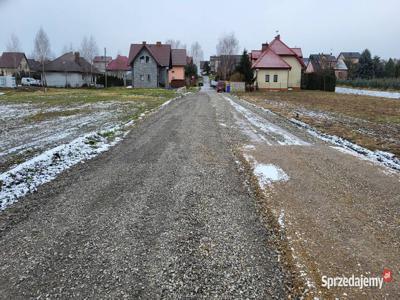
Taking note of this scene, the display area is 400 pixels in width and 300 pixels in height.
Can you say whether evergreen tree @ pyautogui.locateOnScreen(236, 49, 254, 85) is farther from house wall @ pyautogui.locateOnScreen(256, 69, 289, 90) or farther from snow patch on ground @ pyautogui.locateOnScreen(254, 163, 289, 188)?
snow patch on ground @ pyautogui.locateOnScreen(254, 163, 289, 188)

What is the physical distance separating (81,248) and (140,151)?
5327 mm

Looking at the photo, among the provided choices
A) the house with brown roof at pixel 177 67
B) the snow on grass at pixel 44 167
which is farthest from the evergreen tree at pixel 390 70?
the snow on grass at pixel 44 167

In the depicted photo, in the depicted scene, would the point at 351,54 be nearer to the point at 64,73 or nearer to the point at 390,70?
the point at 390,70

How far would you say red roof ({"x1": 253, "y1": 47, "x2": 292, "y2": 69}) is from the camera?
4762 centimetres

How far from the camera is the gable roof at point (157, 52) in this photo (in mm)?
54862

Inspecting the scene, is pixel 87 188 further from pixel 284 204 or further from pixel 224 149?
pixel 224 149

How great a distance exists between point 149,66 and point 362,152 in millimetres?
48713

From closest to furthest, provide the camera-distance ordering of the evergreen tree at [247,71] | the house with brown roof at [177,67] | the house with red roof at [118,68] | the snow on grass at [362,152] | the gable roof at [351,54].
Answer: the snow on grass at [362,152], the evergreen tree at [247,71], the house with brown roof at [177,67], the house with red roof at [118,68], the gable roof at [351,54]

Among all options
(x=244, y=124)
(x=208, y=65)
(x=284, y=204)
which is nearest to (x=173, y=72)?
(x=244, y=124)

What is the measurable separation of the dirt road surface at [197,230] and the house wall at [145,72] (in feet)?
158

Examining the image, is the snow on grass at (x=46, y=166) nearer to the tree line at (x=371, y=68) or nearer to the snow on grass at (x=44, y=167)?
the snow on grass at (x=44, y=167)

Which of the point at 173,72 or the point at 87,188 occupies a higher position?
the point at 173,72

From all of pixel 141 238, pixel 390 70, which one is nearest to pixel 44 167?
pixel 141 238

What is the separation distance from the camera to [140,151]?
9.45 metres
